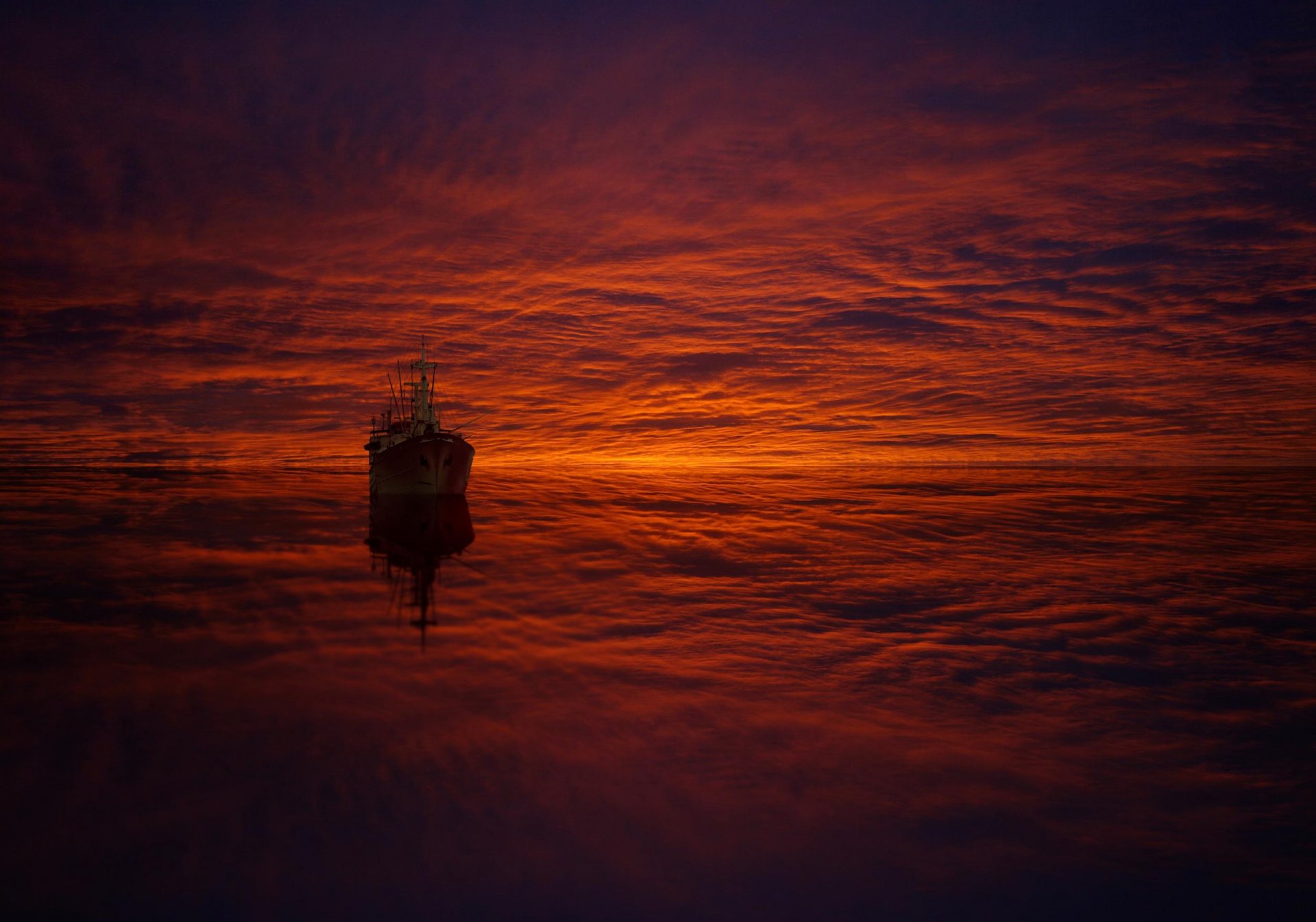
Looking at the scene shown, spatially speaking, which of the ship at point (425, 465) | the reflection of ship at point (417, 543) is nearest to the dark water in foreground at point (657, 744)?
the reflection of ship at point (417, 543)

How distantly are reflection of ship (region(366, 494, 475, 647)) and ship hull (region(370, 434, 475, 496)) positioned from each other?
2834 millimetres

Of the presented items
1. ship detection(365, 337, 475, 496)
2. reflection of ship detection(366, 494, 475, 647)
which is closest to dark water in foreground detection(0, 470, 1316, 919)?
reflection of ship detection(366, 494, 475, 647)

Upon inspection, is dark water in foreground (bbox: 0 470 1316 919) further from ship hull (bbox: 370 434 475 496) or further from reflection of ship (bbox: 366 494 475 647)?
ship hull (bbox: 370 434 475 496)

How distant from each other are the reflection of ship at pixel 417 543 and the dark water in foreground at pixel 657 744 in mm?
355

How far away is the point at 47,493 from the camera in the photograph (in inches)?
2623

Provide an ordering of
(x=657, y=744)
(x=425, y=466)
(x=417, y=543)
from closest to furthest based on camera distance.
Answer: (x=657, y=744) → (x=417, y=543) → (x=425, y=466)

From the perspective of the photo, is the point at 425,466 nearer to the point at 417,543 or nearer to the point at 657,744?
the point at 417,543

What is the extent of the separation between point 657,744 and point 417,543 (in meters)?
25.3

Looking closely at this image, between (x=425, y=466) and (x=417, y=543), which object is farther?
(x=425, y=466)

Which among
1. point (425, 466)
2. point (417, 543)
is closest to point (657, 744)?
point (417, 543)

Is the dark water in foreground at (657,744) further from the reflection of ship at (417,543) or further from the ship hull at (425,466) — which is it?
the ship hull at (425,466)

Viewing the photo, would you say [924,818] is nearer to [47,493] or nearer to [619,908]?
[619,908]

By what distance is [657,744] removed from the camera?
925cm

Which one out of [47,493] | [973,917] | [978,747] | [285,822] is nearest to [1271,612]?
[978,747]
